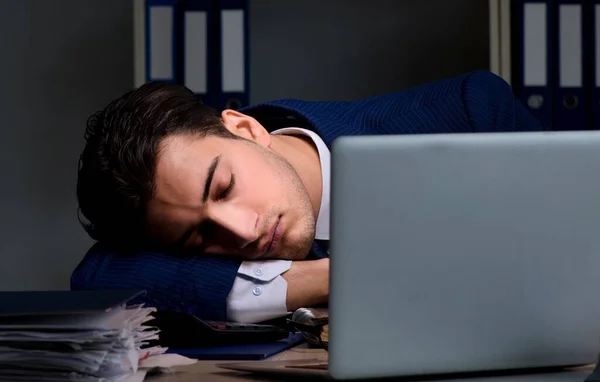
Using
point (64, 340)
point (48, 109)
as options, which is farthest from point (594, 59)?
point (64, 340)

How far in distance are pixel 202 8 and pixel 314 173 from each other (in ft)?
3.09

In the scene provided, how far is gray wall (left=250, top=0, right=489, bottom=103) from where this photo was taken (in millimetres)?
2795

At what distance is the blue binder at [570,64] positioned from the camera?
2418mm

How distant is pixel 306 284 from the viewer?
54.7 inches

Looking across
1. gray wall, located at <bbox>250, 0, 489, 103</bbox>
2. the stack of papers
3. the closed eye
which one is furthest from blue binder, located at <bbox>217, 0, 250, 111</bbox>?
the stack of papers

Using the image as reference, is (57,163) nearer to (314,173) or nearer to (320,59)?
(320,59)

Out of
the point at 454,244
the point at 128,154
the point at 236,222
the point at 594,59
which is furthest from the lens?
the point at 594,59

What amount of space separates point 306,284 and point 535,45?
1.33 m

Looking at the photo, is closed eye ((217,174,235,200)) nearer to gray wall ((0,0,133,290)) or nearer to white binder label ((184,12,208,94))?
white binder label ((184,12,208,94))

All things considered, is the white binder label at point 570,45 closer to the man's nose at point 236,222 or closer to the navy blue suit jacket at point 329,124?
the navy blue suit jacket at point 329,124

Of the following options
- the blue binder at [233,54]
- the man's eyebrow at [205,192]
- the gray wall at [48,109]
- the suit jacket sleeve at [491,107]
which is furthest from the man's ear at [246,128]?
the gray wall at [48,109]


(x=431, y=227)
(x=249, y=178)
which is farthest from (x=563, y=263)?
(x=249, y=178)

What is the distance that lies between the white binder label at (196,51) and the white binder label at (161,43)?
0.04m

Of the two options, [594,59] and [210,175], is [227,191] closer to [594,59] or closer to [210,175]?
[210,175]
